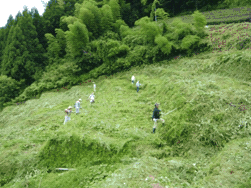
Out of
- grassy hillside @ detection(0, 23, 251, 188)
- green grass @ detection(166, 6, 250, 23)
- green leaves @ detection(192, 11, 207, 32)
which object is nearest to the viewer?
grassy hillside @ detection(0, 23, 251, 188)

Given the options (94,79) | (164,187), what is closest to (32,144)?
(164,187)

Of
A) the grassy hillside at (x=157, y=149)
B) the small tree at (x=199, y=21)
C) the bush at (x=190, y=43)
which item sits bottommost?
the grassy hillside at (x=157, y=149)

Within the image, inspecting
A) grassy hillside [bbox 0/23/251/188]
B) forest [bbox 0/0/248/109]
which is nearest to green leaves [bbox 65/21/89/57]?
forest [bbox 0/0/248/109]

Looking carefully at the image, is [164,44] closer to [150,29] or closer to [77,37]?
[150,29]

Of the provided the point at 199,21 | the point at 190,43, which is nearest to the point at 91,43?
the point at 190,43

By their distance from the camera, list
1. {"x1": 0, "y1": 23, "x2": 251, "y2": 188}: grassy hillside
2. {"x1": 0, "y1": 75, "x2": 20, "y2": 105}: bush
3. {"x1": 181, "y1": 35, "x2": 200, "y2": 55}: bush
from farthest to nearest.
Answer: {"x1": 0, "y1": 75, "x2": 20, "y2": 105}: bush → {"x1": 181, "y1": 35, "x2": 200, "y2": 55}: bush → {"x1": 0, "y1": 23, "x2": 251, "y2": 188}: grassy hillside

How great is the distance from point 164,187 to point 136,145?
6.10 ft

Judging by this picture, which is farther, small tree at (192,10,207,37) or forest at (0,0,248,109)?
forest at (0,0,248,109)

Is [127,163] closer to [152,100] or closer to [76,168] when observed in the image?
[76,168]

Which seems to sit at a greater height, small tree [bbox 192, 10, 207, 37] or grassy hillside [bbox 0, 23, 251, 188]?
small tree [bbox 192, 10, 207, 37]

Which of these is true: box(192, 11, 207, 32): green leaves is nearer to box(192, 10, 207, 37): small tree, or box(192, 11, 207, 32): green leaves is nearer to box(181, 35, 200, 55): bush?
box(192, 10, 207, 37): small tree

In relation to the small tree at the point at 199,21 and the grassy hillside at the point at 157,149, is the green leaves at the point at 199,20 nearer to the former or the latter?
the small tree at the point at 199,21

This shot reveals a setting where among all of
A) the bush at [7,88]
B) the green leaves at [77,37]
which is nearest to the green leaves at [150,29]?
the green leaves at [77,37]

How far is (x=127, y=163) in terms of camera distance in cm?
469
